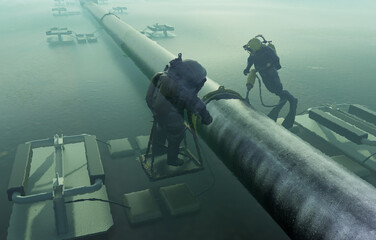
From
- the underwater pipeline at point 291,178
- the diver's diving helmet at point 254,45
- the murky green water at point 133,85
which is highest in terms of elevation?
the diver's diving helmet at point 254,45

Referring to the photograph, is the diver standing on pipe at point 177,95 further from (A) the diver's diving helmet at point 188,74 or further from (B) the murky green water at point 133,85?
(B) the murky green water at point 133,85

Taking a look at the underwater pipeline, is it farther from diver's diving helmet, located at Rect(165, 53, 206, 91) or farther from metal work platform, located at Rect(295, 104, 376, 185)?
metal work platform, located at Rect(295, 104, 376, 185)

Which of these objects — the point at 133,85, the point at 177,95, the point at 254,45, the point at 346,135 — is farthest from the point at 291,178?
the point at 133,85

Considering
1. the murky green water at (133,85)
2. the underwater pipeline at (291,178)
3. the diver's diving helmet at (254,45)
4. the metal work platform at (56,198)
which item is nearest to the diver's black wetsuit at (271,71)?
the diver's diving helmet at (254,45)

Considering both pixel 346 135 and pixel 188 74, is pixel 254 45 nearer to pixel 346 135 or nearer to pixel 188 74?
pixel 346 135

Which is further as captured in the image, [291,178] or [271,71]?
[271,71]

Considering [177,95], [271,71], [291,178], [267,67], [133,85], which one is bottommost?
[133,85]
